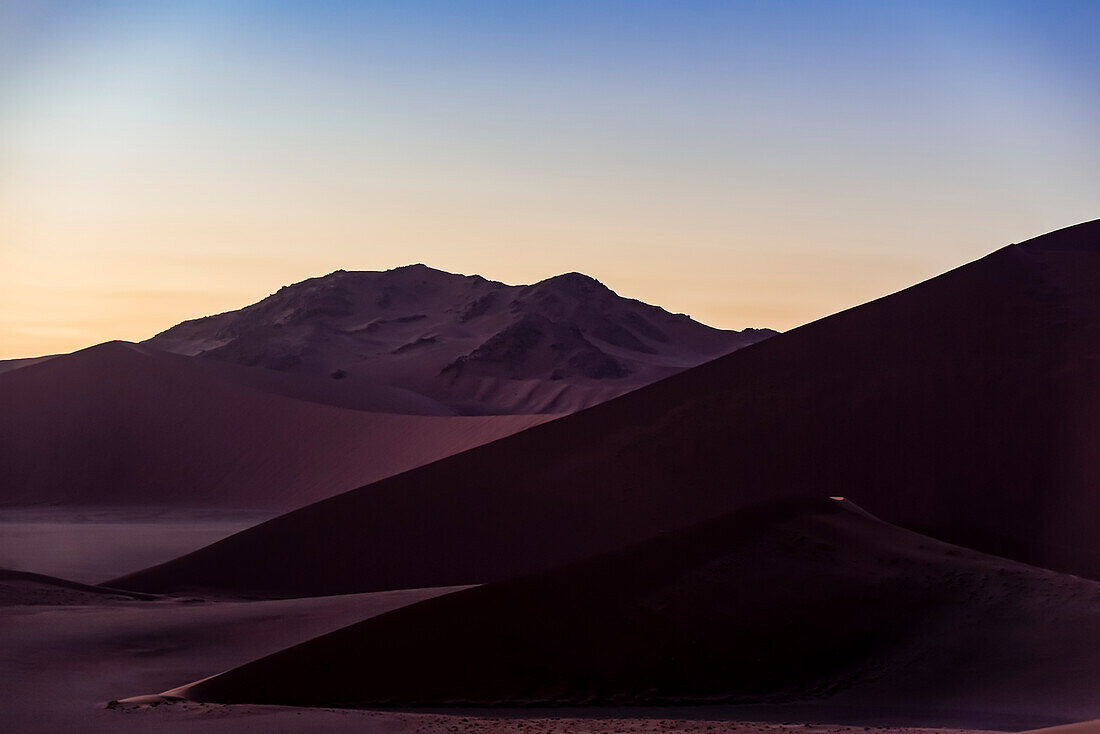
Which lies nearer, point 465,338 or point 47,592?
point 47,592

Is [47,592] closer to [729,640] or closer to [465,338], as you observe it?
[729,640]

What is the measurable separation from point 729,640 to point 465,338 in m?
74.0

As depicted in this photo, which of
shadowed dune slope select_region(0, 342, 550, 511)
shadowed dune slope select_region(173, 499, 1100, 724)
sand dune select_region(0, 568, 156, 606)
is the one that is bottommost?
shadowed dune slope select_region(173, 499, 1100, 724)

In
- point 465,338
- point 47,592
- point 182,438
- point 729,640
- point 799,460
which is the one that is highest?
point 465,338

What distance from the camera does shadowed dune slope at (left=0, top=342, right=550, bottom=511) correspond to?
34.8 m

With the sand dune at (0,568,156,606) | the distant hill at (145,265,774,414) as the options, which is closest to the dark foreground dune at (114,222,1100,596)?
the sand dune at (0,568,156,606)

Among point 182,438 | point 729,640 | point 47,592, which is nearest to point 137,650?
point 47,592

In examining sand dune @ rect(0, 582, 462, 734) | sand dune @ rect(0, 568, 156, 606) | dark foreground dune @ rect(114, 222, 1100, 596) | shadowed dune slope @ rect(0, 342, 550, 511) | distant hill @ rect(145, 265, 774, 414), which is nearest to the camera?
sand dune @ rect(0, 582, 462, 734)

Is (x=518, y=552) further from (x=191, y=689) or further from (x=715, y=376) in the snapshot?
(x=191, y=689)

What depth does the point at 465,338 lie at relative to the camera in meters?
84.1

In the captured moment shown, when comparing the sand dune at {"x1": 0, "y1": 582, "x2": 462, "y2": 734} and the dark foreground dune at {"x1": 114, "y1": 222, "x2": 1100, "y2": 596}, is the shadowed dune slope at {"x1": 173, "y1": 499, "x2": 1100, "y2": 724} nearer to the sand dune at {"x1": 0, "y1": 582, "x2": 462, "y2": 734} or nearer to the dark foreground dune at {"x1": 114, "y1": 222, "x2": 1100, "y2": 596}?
the sand dune at {"x1": 0, "y1": 582, "x2": 462, "y2": 734}

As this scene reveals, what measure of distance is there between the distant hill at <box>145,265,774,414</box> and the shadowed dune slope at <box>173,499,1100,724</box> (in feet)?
128

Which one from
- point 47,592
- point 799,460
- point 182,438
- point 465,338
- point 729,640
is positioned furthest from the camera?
point 465,338

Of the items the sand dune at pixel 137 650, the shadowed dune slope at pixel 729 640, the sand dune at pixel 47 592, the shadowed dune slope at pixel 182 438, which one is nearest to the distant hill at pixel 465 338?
the shadowed dune slope at pixel 182 438
